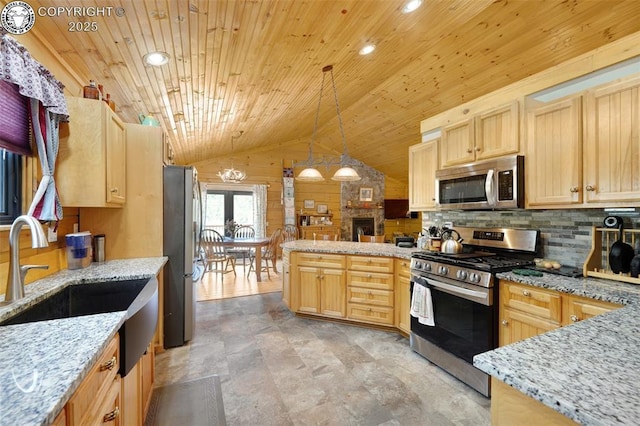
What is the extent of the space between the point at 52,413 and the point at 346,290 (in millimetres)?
2748

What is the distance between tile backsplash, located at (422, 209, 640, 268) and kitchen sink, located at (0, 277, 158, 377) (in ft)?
9.22

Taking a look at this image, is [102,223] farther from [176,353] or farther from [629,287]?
[629,287]

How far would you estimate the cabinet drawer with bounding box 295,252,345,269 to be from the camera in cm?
318

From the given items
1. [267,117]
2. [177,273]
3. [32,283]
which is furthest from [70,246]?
[267,117]

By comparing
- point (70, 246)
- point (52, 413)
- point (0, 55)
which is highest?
point (0, 55)

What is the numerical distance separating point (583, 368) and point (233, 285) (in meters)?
4.75

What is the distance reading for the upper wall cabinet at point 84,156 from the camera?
1830 mm

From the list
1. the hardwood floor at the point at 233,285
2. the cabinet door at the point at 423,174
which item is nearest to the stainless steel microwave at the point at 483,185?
the cabinet door at the point at 423,174

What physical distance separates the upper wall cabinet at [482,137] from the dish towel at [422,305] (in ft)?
4.06

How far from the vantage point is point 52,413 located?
59cm

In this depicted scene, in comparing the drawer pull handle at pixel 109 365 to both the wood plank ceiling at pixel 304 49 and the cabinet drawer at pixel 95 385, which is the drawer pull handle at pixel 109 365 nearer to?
the cabinet drawer at pixel 95 385

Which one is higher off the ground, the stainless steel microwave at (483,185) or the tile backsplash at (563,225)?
the stainless steel microwave at (483,185)

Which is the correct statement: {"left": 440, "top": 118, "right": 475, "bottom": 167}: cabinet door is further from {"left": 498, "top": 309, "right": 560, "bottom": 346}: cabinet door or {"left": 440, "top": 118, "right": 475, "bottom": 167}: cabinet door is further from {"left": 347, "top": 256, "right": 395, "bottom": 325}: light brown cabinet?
{"left": 498, "top": 309, "right": 560, "bottom": 346}: cabinet door

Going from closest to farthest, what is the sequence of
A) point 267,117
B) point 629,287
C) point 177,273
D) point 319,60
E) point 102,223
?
point 629,287 → point 102,223 → point 177,273 → point 319,60 → point 267,117
